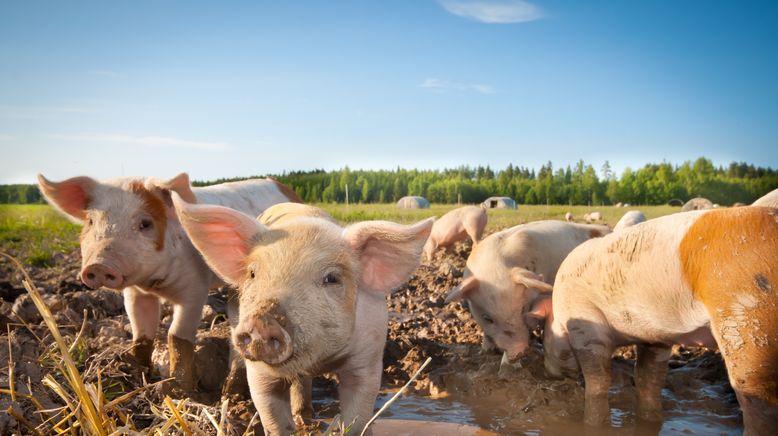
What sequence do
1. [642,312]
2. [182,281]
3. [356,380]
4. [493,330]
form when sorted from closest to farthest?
[356,380]
[642,312]
[182,281]
[493,330]

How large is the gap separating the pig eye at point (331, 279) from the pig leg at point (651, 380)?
2.49 m

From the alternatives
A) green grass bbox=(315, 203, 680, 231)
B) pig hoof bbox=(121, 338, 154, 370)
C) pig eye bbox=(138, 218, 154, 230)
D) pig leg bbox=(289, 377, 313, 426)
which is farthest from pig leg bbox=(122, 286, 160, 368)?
green grass bbox=(315, 203, 680, 231)

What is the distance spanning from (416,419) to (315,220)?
1831 mm


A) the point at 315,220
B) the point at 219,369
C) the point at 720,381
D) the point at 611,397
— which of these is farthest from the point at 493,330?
the point at 315,220

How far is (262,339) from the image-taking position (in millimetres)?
2512

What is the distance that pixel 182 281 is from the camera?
4.68 m

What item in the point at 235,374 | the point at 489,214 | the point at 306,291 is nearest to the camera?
the point at 306,291

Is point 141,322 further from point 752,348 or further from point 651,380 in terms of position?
point 752,348

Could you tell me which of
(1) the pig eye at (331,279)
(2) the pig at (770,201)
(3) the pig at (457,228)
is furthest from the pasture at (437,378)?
(3) the pig at (457,228)

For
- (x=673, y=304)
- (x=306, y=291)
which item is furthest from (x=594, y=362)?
(x=306, y=291)

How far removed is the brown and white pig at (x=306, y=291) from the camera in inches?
105

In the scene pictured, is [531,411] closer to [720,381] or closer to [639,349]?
[639,349]

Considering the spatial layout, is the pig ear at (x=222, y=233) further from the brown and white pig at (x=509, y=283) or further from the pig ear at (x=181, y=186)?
the brown and white pig at (x=509, y=283)

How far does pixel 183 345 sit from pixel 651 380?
3.33m
